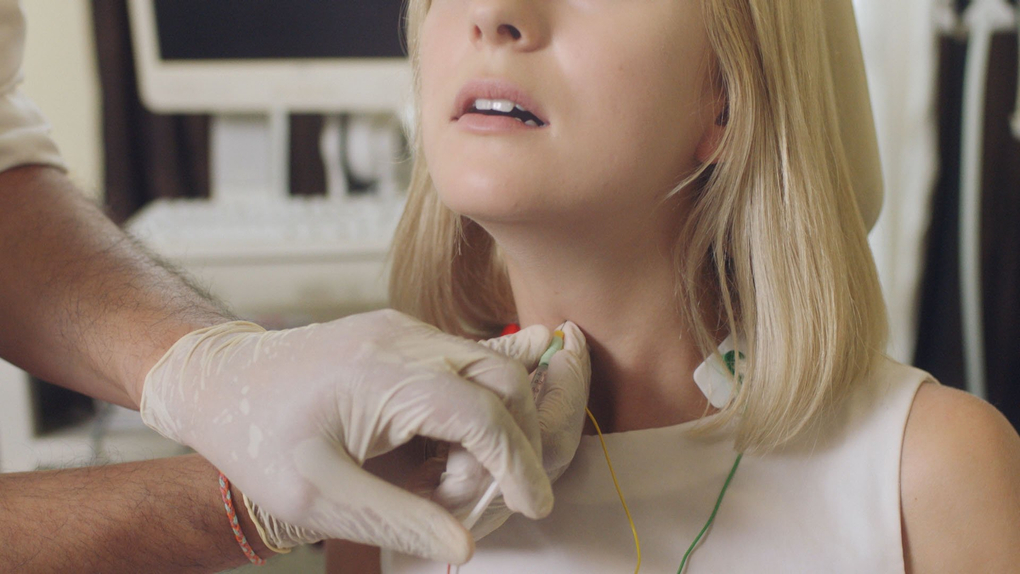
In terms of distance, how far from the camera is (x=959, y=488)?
2.51 ft

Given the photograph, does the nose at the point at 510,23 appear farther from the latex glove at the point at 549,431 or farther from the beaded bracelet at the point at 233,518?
the beaded bracelet at the point at 233,518

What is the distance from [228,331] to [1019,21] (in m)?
2.44

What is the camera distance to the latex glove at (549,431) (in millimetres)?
Result: 655

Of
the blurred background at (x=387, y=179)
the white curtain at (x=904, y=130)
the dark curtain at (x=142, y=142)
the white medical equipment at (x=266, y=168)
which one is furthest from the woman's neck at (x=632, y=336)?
the dark curtain at (x=142, y=142)

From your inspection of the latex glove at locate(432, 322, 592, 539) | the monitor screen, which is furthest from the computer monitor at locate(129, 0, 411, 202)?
the latex glove at locate(432, 322, 592, 539)

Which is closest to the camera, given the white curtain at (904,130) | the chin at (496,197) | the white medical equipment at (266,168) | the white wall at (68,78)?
the chin at (496,197)

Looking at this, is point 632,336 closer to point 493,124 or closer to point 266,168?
point 493,124

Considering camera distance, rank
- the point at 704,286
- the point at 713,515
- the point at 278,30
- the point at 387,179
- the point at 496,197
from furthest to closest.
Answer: the point at 387,179, the point at 278,30, the point at 704,286, the point at 713,515, the point at 496,197

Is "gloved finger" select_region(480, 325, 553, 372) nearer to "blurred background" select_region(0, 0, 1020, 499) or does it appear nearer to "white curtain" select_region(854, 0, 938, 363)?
"blurred background" select_region(0, 0, 1020, 499)

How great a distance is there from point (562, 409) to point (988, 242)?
7.01 ft

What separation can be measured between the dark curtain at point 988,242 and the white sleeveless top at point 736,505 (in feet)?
5.99

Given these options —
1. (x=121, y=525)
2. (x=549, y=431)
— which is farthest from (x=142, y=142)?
(x=549, y=431)

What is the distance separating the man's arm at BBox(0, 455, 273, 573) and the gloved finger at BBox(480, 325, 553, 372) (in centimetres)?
30

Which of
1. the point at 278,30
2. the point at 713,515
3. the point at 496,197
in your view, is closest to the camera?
the point at 496,197
